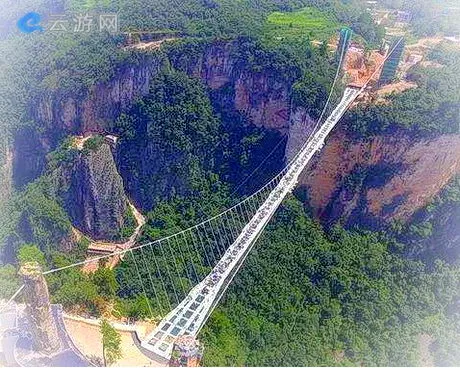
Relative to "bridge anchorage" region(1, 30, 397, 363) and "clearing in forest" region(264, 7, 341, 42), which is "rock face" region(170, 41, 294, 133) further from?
"bridge anchorage" region(1, 30, 397, 363)

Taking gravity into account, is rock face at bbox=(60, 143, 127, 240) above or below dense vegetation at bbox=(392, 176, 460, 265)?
below

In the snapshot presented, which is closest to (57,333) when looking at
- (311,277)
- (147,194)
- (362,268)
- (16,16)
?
(311,277)

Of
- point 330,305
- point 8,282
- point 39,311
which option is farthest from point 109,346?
point 330,305

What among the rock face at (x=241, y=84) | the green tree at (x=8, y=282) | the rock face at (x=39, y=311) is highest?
the rock face at (x=241, y=84)

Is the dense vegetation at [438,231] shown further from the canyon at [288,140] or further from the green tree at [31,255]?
the green tree at [31,255]
